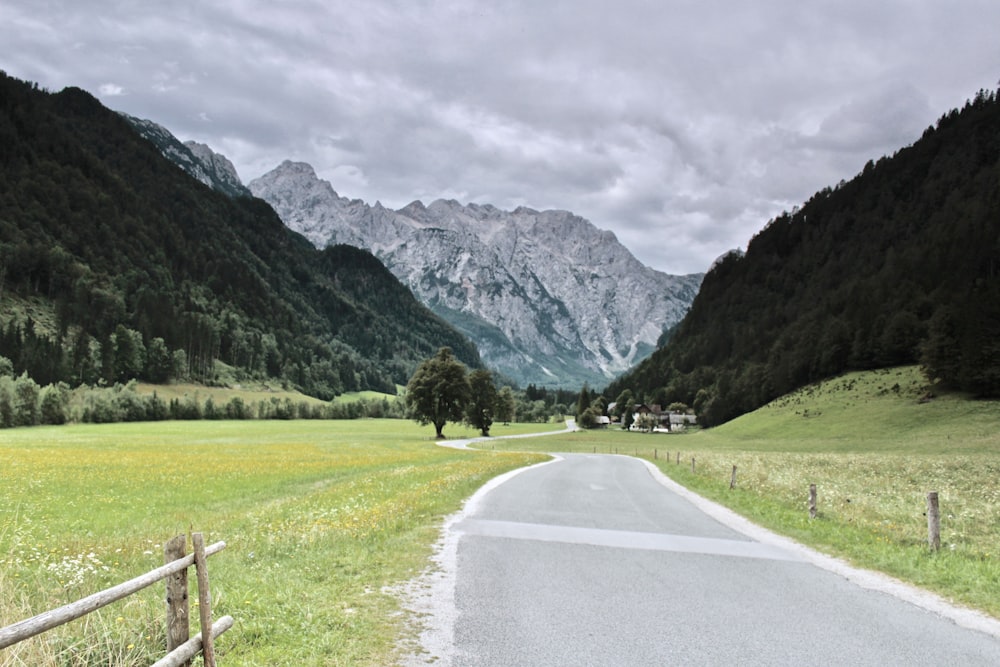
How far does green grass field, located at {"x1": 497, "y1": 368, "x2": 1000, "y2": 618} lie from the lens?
12.6 metres

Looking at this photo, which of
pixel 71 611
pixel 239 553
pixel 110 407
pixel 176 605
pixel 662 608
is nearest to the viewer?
pixel 71 611

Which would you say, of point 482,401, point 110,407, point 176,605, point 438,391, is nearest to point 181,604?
point 176,605

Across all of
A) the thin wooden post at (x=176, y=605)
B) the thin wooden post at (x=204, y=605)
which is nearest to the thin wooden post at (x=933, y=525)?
the thin wooden post at (x=204, y=605)

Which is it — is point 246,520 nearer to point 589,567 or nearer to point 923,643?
point 589,567

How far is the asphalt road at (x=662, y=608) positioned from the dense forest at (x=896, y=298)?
76.6 m

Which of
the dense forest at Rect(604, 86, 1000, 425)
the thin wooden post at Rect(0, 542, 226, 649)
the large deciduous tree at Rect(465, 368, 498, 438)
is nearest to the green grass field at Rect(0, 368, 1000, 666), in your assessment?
the thin wooden post at Rect(0, 542, 226, 649)

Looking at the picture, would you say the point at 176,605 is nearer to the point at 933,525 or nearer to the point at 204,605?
the point at 204,605

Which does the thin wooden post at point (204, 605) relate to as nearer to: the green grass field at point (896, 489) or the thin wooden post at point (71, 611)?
the thin wooden post at point (71, 611)

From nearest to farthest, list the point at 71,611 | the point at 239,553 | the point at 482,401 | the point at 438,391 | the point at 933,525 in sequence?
the point at 71,611, the point at 239,553, the point at 933,525, the point at 438,391, the point at 482,401

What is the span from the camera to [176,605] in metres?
5.80

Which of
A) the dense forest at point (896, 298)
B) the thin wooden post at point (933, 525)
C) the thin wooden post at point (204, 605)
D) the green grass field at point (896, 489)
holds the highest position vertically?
the dense forest at point (896, 298)

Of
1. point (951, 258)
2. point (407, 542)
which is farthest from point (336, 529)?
point (951, 258)

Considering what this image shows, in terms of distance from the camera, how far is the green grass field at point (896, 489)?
1258 cm

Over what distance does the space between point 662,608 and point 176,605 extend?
655 centimetres
